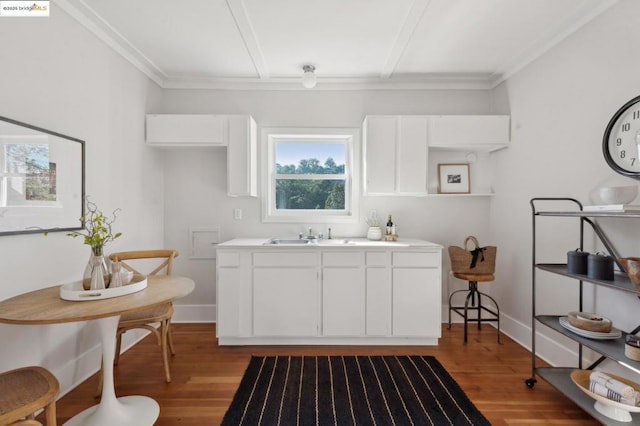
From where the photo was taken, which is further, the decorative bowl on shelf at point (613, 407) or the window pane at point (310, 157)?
the window pane at point (310, 157)

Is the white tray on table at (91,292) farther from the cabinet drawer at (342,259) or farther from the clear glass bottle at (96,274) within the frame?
the cabinet drawer at (342,259)

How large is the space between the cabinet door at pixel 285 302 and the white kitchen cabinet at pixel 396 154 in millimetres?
1146

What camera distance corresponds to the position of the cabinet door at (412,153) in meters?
3.10

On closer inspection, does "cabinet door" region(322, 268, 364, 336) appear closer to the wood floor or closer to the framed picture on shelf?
the wood floor

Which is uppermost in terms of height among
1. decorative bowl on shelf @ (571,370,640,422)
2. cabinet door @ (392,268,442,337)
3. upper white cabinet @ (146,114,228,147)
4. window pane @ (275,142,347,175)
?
upper white cabinet @ (146,114,228,147)

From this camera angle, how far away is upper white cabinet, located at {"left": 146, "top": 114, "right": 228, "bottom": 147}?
3059 millimetres

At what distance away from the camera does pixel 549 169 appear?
8.37 feet

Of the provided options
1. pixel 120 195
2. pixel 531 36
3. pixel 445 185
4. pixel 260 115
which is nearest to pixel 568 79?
pixel 531 36

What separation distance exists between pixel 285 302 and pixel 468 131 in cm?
249

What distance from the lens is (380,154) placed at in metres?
3.11

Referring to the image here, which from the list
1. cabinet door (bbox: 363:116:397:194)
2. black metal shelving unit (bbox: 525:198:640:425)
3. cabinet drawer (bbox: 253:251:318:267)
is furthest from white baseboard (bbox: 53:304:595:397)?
cabinet door (bbox: 363:116:397:194)

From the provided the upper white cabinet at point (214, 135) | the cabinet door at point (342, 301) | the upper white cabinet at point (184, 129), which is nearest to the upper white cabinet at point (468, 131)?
the cabinet door at point (342, 301)

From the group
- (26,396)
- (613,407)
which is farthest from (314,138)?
(613,407)

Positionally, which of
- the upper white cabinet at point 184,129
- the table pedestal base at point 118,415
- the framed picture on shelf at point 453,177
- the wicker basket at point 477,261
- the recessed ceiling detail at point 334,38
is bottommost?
the table pedestal base at point 118,415
